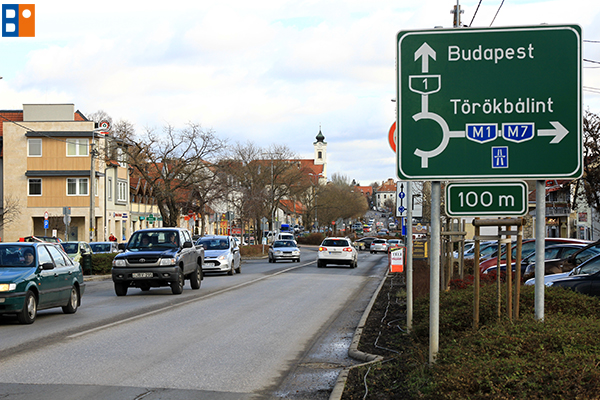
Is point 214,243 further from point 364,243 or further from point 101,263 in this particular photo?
point 364,243

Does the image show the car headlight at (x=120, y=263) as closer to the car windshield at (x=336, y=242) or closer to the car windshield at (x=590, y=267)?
the car windshield at (x=590, y=267)

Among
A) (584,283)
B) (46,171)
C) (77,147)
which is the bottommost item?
(584,283)

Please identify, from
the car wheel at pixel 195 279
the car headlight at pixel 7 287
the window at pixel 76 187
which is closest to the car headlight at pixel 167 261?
the car wheel at pixel 195 279

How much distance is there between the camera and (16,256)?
14.7m

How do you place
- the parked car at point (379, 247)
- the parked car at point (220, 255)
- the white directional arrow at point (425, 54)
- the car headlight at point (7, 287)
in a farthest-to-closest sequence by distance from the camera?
the parked car at point (379, 247)
the parked car at point (220, 255)
the car headlight at point (7, 287)
the white directional arrow at point (425, 54)

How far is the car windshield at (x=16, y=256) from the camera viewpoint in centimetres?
1452

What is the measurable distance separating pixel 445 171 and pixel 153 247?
15.2m

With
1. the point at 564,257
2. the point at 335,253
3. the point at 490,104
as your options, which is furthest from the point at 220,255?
the point at 490,104

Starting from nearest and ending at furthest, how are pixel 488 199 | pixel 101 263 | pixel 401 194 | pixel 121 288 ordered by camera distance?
pixel 488 199
pixel 401 194
pixel 121 288
pixel 101 263

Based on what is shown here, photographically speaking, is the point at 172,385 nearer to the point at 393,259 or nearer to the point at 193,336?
the point at 193,336

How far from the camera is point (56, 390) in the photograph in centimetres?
780

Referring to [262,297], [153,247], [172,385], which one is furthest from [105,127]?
[172,385]

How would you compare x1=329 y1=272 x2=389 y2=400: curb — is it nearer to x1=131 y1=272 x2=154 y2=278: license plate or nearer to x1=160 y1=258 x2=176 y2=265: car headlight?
x1=160 y1=258 x2=176 y2=265: car headlight

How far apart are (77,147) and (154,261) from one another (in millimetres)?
44902
